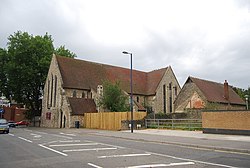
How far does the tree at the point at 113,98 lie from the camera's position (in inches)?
1460

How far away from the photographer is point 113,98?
123 ft

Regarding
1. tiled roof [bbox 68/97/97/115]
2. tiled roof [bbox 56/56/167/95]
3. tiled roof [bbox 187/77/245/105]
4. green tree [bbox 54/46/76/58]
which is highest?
green tree [bbox 54/46/76/58]

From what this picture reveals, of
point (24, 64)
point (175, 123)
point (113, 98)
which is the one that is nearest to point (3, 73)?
point (24, 64)

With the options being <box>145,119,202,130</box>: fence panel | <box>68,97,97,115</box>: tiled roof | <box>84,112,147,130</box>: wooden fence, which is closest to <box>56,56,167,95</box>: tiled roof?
<box>68,97,97,115</box>: tiled roof

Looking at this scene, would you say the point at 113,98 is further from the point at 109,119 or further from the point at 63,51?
the point at 63,51

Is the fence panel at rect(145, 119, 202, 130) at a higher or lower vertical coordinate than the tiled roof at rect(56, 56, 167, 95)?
lower

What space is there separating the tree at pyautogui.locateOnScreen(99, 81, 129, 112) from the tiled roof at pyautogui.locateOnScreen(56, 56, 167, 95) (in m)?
6.64

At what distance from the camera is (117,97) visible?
3759 centimetres

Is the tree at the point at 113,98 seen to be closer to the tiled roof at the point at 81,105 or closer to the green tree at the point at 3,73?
the tiled roof at the point at 81,105

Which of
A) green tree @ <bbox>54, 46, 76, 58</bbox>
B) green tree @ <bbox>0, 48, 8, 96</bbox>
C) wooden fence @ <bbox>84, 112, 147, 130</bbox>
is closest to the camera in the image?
wooden fence @ <bbox>84, 112, 147, 130</bbox>

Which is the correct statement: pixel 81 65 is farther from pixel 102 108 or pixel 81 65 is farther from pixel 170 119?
pixel 170 119

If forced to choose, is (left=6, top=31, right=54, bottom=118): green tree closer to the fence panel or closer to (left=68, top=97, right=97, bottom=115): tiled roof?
(left=68, top=97, right=97, bottom=115): tiled roof

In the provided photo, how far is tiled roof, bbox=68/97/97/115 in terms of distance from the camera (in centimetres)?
3981

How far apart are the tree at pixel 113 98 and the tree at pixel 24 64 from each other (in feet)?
Result: 60.6
